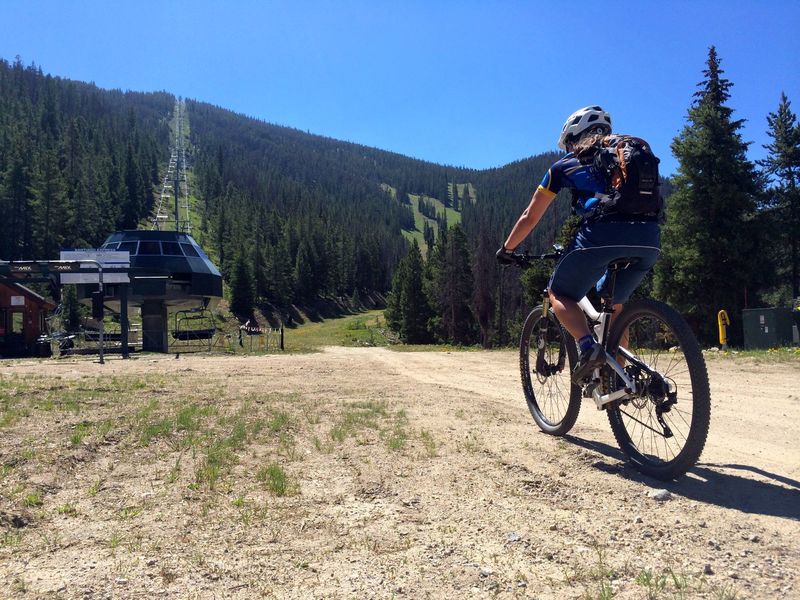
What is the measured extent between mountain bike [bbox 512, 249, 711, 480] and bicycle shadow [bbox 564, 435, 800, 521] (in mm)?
99

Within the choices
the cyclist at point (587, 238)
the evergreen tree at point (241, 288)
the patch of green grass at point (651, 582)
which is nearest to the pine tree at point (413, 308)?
the evergreen tree at point (241, 288)

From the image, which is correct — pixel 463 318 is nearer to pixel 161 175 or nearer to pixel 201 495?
pixel 201 495

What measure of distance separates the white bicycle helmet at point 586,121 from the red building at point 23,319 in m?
35.9

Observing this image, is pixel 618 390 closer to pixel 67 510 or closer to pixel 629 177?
pixel 629 177

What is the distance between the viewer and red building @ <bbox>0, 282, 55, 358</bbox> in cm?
3156

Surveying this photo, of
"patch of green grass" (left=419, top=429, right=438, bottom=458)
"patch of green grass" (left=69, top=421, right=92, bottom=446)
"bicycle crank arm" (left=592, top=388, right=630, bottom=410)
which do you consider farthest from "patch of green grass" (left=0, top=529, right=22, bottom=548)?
"bicycle crank arm" (left=592, top=388, right=630, bottom=410)

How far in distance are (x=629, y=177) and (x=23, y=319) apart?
38.6m

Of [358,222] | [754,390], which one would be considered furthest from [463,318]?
[358,222]

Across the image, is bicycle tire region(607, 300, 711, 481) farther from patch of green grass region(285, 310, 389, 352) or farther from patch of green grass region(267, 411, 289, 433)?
patch of green grass region(285, 310, 389, 352)

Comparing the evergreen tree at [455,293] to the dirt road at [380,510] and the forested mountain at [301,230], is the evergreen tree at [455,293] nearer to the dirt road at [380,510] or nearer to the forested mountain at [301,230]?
the forested mountain at [301,230]

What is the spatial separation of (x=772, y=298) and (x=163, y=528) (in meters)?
40.7

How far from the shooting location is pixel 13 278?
67.2 feet

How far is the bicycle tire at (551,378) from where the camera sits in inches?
166

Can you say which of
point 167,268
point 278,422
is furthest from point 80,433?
point 167,268
